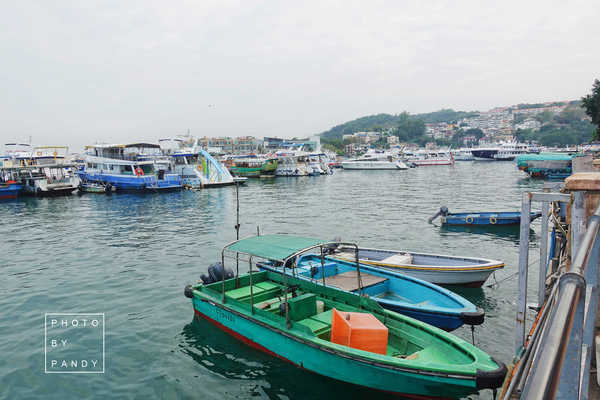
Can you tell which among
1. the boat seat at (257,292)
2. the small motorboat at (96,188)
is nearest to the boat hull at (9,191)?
the small motorboat at (96,188)

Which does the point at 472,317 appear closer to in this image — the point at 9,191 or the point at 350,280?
the point at 350,280

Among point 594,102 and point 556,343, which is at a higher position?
point 594,102

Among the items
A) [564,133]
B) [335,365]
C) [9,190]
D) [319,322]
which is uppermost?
[564,133]

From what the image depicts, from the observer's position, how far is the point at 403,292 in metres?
12.4

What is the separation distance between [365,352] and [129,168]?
5268 cm

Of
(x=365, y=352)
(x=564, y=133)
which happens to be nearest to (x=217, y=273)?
(x=365, y=352)

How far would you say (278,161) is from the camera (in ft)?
267

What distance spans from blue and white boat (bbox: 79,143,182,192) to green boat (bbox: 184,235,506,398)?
136 ft

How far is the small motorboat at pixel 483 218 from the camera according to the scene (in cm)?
2406

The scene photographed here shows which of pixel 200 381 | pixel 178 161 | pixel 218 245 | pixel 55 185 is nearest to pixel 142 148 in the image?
pixel 178 161

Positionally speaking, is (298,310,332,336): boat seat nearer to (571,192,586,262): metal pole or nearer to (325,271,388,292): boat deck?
(325,271,388,292): boat deck

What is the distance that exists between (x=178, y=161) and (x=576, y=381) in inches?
2464

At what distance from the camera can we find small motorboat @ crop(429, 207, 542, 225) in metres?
24.1

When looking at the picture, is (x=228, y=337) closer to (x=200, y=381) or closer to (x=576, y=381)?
(x=200, y=381)
